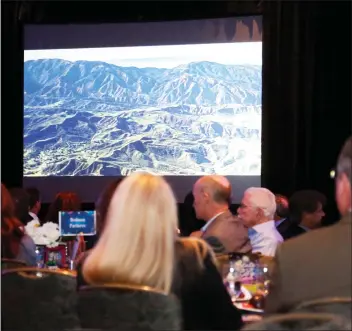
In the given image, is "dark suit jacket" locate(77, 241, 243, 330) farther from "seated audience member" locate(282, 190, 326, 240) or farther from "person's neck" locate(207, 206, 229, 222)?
"seated audience member" locate(282, 190, 326, 240)

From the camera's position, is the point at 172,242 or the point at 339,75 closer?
the point at 172,242

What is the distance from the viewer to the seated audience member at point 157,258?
2.36 metres

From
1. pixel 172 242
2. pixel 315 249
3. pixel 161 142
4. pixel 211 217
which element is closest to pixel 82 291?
pixel 172 242

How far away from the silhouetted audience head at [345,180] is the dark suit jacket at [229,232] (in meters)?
1.71

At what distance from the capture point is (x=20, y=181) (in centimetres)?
729

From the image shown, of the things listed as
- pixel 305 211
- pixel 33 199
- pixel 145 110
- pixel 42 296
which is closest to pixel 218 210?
pixel 305 211

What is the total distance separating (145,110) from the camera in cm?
695

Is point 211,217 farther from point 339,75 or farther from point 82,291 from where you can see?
point 339,75

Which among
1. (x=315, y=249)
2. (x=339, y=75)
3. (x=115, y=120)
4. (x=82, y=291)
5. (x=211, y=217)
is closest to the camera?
(x=315, y=249)

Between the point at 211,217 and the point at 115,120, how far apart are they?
3.13 meters

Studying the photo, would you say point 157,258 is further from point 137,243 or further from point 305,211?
point 305,211

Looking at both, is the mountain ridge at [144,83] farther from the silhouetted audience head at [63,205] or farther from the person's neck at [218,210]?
the person's neck at [218,210]

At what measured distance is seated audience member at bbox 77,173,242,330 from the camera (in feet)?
7.73

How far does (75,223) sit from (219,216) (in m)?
0.86
